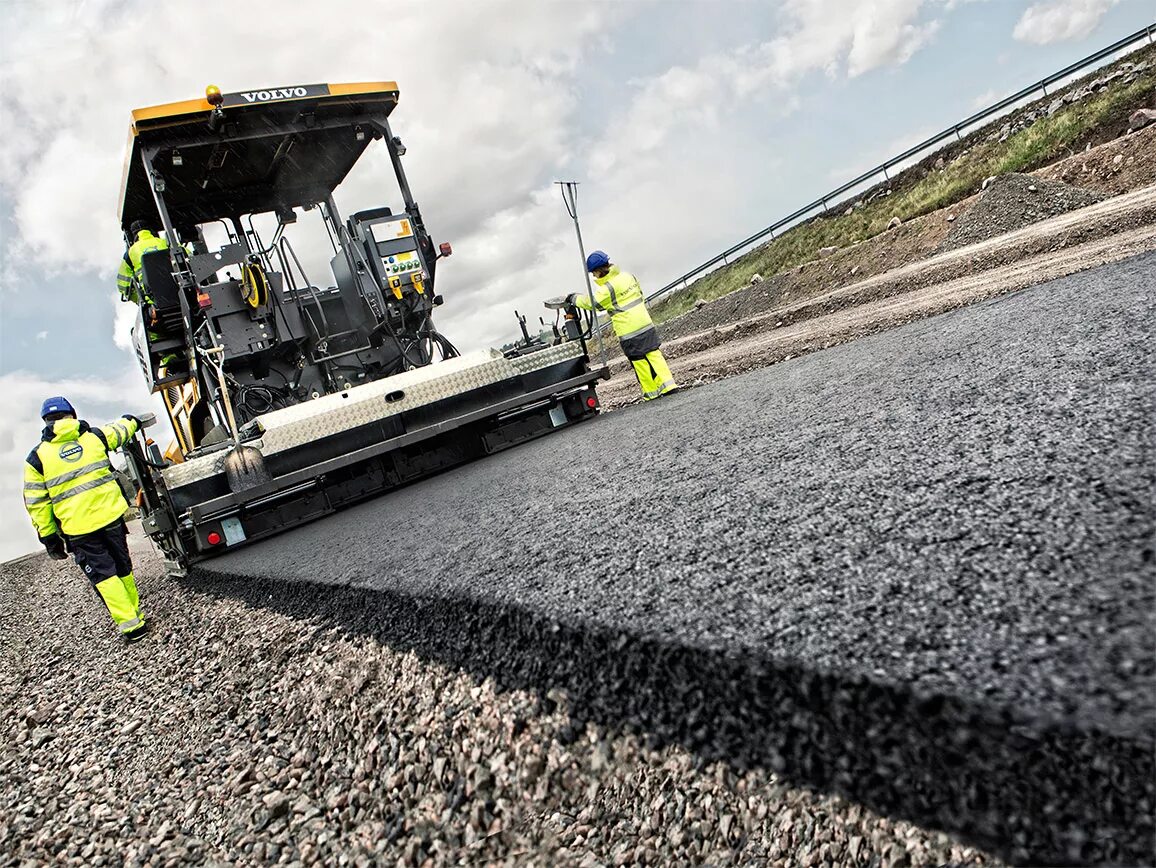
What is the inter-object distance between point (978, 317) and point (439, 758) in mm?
4324

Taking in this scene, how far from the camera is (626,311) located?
740 centimetres

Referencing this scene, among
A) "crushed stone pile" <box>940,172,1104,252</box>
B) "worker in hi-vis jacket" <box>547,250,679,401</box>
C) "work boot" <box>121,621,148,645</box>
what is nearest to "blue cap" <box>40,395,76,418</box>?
"work boot" <box>121,621,148,645</box>

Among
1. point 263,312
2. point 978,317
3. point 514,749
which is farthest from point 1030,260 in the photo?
point 514,749

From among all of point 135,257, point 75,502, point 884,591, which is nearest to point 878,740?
point 884,591

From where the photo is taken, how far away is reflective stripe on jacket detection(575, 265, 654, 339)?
738 centimetres

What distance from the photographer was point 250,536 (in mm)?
5488

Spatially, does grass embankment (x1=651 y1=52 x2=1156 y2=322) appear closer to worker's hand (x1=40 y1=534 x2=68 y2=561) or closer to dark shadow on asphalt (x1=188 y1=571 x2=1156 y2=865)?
worker's hand (x1=40 y1=534 x2=68 y2=561)

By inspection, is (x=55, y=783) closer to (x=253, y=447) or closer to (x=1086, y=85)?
(x=253, y=447)

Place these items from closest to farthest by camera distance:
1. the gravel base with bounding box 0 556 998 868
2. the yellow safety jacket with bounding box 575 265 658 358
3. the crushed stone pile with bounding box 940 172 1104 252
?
the gravel base with bounding box 0 556 998 868 → the yellow safety jacket with bounding box 575 265 658 358 → the crushed stone pile with bounding box 940 172 1104 252

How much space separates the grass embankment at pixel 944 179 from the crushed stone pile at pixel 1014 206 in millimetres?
3135

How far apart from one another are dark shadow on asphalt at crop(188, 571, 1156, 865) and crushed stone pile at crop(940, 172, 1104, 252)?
14.3 metres

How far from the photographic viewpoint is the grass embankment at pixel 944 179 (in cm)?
1584

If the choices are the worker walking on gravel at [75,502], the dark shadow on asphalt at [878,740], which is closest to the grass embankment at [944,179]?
the worker walking on gravel at [75,502]

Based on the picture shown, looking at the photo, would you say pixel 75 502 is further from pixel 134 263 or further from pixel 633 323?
pixel 633 323
